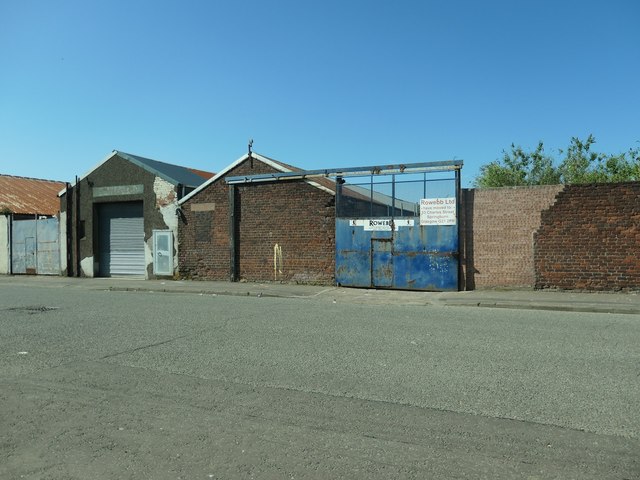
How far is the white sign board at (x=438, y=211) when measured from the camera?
15906 millimetres

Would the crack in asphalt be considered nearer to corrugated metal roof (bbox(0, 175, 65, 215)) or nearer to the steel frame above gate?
the steel frame above gate

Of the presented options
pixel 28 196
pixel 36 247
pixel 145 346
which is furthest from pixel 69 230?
pixel 145 346

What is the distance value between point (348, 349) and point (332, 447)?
3.42 meters

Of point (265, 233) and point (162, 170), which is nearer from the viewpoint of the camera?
point (265, 233)

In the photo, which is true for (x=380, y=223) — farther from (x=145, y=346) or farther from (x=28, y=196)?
(x=28, y=196)

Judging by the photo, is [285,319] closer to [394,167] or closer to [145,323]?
[145,323]

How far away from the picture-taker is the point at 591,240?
14.6 m

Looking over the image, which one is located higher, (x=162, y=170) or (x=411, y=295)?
(x=162, y=170)

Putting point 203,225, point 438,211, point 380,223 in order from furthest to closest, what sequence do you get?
point 203,225 → point 380,223 → point 438,211

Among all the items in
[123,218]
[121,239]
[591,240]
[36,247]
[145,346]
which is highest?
[123,218]

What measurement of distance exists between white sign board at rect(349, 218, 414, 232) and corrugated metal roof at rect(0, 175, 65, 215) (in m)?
21.0

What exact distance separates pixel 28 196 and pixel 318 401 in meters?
34.9

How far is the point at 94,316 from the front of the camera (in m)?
10.7

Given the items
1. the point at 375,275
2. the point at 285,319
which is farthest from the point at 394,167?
the point at 285,319
